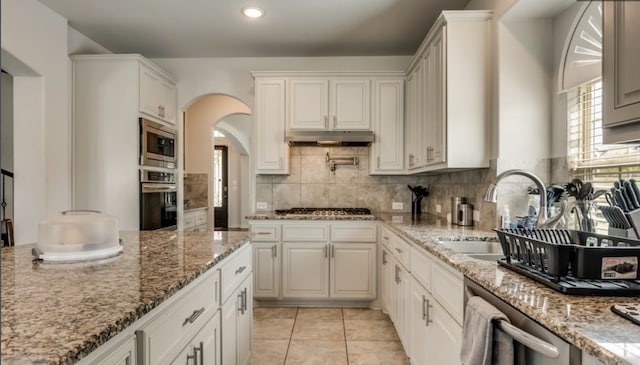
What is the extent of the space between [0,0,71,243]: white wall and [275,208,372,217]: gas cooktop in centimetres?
199

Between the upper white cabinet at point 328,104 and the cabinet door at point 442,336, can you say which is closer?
the cabinet door at point 442,336

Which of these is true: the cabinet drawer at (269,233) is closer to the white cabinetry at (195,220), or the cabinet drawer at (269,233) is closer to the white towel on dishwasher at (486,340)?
the white cabinetry at (195,220)

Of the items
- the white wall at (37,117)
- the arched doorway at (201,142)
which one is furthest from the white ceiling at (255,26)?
the arched doorway at (201,142)

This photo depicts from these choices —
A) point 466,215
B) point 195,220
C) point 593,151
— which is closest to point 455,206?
point 466,215

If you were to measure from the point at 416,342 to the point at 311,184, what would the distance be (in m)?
2.18

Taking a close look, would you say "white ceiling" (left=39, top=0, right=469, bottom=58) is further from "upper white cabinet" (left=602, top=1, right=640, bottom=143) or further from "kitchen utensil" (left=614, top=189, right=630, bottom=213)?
"upper white cabinet" (left=602, top=1, right=640, bottom=143)

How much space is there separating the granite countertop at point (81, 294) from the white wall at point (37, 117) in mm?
1347

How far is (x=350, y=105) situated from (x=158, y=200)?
2142 millimetres

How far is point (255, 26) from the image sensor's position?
316 centimetres

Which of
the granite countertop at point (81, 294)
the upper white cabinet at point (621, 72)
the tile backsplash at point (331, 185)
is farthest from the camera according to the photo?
the tile backsplash at point (331, 185)

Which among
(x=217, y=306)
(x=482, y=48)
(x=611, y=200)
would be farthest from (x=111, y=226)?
(x=482, y=48)

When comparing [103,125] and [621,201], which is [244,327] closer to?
[621,201]

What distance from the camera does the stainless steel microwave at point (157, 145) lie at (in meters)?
3.31

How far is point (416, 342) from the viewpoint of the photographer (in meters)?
2.12
